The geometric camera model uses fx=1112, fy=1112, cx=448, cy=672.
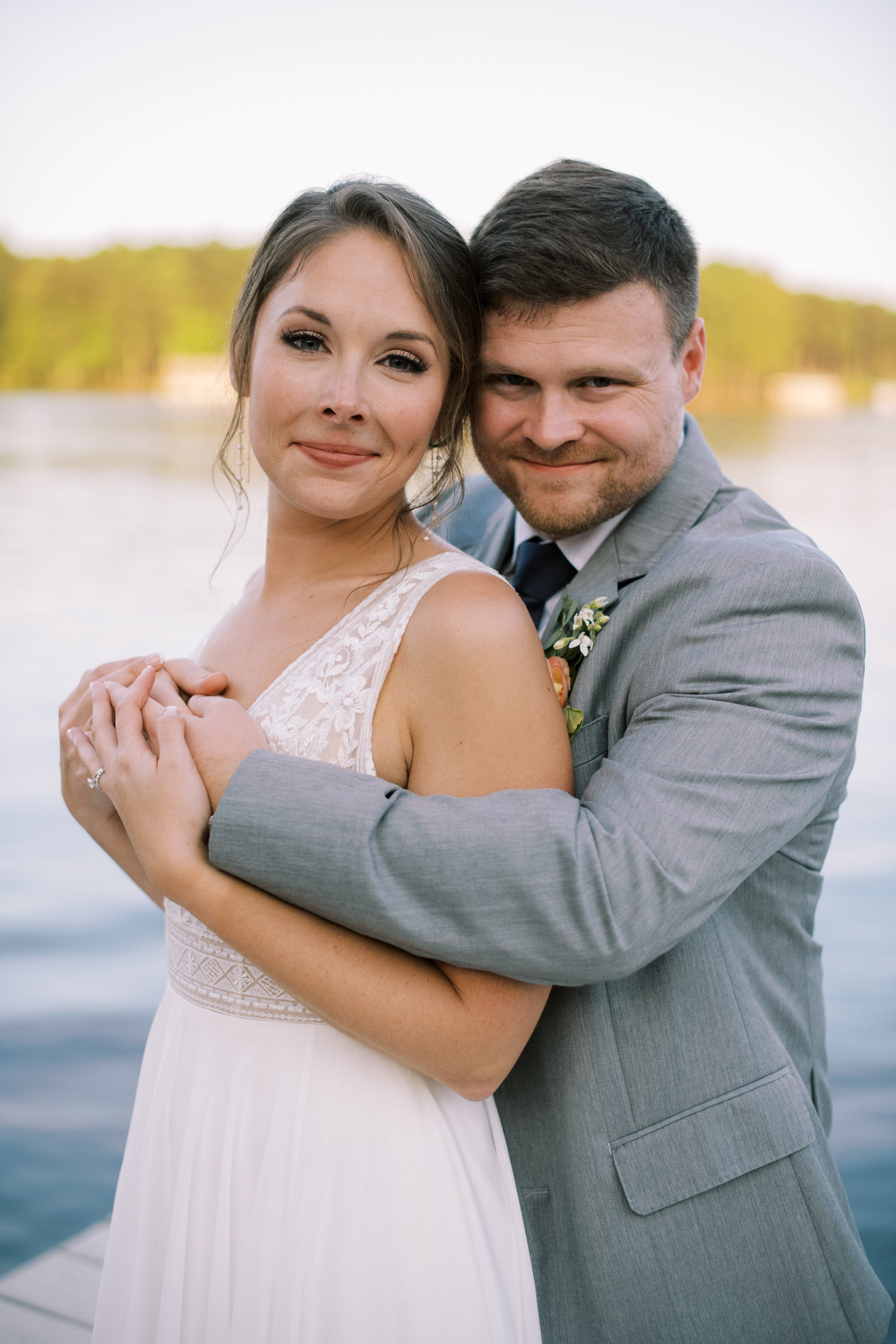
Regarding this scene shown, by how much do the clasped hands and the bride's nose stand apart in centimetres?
40

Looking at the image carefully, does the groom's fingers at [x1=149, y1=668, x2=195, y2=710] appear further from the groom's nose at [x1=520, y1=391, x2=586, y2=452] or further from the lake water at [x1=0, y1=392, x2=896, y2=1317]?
the groom's nose at [x1=520, y1=391, x2=586, y2=452]

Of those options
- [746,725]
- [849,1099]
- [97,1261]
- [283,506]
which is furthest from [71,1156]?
[746,725]

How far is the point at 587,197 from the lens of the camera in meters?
1.71

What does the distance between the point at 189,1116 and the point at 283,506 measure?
90 cm

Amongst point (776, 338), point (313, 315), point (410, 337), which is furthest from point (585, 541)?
point (776, 338)

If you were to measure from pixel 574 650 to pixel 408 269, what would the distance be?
580mm

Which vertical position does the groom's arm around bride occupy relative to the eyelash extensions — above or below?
below

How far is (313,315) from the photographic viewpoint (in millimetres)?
1502

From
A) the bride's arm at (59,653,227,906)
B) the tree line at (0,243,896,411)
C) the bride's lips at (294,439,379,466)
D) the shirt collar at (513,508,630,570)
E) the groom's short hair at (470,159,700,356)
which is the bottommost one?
the tree line at (0,243,896,411)

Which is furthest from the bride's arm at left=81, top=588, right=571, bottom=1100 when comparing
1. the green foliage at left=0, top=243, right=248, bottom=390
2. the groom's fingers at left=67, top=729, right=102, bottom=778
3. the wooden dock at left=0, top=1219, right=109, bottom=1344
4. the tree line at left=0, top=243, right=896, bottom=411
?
the green foliage at left=0, top=243, right=248, bottom=390

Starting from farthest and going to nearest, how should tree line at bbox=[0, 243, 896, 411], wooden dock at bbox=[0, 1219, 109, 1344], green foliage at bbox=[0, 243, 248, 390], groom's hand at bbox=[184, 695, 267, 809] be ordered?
1. green foliage at bbox=[0, 243, 248, 390]
2. tree line at bbox=[0, 243, 896, 411]
3. wooden dock at bbox=[0, 1219, 109, 1344]
4. groom's hand at bbox=[184, 695, 267, 809]

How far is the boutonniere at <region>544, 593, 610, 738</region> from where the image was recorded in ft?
5.19

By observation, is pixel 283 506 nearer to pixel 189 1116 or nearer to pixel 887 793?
pixel 189 1116

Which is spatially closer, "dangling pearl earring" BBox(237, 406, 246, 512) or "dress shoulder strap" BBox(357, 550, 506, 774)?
"dress shoulder strap" BBox(357, 550, 506, 774)
